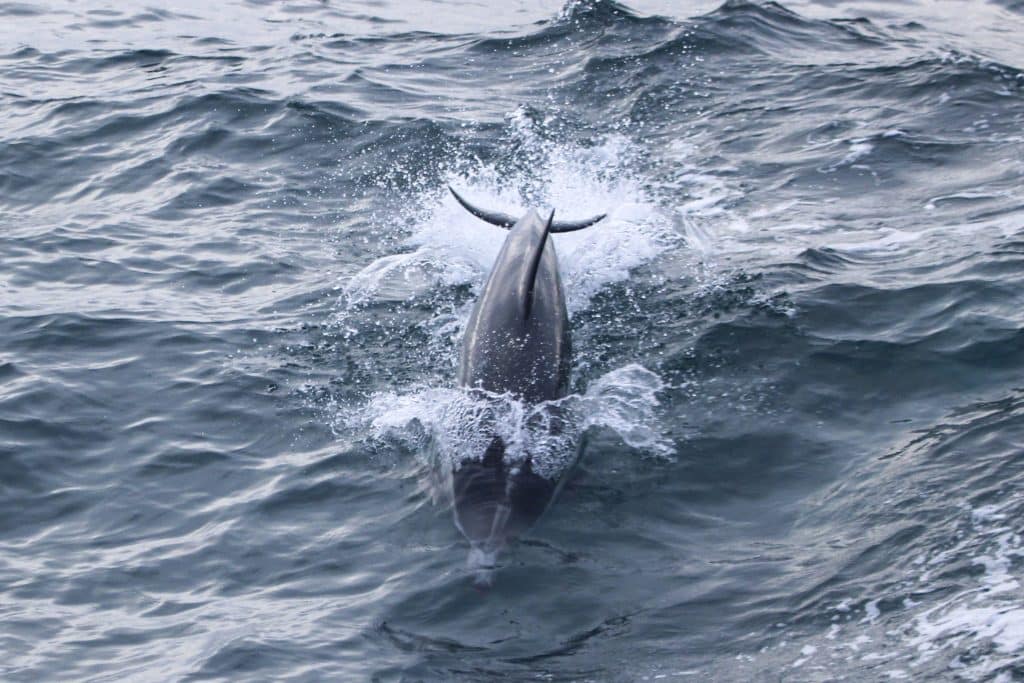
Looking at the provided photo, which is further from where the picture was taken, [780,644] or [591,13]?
[591,13]

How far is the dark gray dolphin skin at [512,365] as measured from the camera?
374 inches

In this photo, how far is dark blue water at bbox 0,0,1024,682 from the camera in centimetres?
847

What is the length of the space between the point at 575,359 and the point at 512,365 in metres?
1.22

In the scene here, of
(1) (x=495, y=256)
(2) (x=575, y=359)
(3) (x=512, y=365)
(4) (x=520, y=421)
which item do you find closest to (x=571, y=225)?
(1) (x=495, y=256)

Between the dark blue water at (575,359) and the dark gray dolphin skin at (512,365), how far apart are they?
0.20 meters

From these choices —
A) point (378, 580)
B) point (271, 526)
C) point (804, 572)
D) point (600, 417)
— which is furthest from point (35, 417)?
point (804, 572)

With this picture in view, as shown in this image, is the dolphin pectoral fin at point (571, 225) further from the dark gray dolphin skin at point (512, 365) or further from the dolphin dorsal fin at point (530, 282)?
the dolphin dorsal fin at point (530, 282)

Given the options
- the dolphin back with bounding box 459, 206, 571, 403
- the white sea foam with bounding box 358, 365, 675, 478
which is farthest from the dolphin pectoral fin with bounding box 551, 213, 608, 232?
the white sea foam with bounding box 358, 365, 675, 478

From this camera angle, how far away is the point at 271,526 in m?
9.90

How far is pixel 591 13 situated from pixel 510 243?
11193 millimetres

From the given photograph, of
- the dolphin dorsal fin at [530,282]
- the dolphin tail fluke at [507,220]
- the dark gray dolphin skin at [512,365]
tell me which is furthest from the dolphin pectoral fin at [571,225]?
the dolphin dorsal fin at [530,282]

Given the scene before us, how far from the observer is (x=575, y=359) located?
460 inches

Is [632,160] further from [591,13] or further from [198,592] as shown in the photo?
[198,592]

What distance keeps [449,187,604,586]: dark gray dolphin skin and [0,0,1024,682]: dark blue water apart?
0.20 meters
